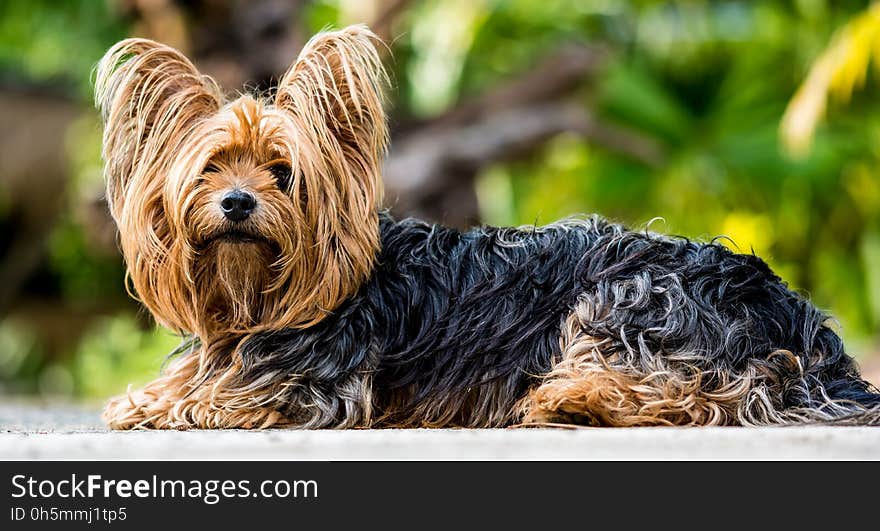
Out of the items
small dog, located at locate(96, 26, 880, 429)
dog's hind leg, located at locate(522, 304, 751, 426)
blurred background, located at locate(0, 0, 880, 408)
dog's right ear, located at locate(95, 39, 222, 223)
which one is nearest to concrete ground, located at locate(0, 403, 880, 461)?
dog's hind leg, located at locate(522, 304, 751, 426)

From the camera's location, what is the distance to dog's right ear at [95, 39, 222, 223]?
17.6 feet

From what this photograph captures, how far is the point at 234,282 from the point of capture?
17.4 feet

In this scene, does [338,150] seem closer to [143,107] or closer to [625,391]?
[143,107]

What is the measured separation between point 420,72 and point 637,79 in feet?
11.2

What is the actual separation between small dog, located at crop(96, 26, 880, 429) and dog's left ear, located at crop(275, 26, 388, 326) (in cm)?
1

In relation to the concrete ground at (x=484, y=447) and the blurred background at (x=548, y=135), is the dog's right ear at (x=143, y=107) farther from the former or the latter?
the blurred background at (x=548, y=135)

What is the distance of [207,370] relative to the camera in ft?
18.3

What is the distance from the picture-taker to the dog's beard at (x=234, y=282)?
517cm

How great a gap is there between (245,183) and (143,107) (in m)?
0.70

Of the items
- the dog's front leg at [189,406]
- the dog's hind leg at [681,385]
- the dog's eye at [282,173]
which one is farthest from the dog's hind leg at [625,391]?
the dog's eye at [282,173]

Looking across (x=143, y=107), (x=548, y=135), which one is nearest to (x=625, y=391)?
(x=143, y=107)
